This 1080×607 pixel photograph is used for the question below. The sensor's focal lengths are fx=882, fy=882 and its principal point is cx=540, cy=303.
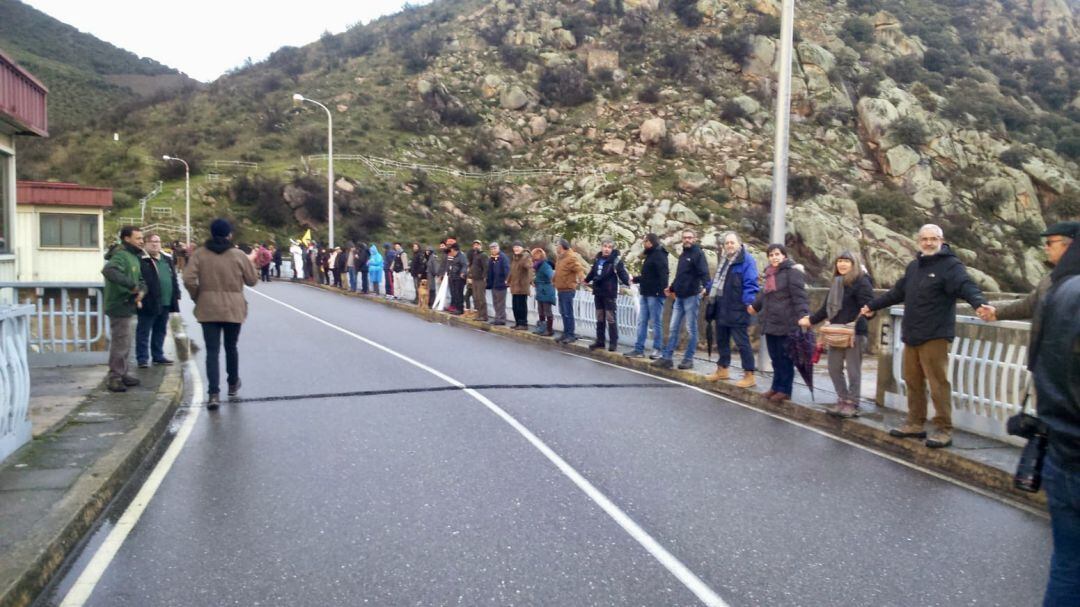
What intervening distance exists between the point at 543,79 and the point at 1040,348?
7747 centimetres

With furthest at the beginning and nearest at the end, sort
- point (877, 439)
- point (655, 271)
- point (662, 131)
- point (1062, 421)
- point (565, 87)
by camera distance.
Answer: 1. point (565, 87)
2. point (662, 131)
3. point (655, 271)
4. point (877, 439)
5. point (1062, 421)

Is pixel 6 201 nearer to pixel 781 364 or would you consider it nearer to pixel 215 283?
pixel 215 283

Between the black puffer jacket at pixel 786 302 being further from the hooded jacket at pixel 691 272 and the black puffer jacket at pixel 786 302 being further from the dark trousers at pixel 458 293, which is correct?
the dark trousers at pixel 458 293

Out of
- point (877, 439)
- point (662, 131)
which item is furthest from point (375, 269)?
point (662, 131)

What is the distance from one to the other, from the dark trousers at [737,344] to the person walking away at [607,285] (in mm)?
3160

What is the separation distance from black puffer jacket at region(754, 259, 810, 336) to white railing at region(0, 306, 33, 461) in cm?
727

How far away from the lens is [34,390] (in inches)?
369

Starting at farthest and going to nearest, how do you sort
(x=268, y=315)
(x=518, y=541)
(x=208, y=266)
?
(x=268, y=315) → (x=208, y=266) → (x=518, y=541)

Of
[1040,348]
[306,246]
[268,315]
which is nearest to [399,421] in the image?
[1040,348]

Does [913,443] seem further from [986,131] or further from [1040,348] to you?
[986,131]

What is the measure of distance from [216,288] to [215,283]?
0.18ft

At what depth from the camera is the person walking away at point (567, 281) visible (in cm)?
1628

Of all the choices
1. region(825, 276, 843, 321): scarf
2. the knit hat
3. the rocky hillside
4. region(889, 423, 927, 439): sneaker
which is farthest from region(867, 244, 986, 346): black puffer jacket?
the rocky hillside

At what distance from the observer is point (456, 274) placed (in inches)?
880
